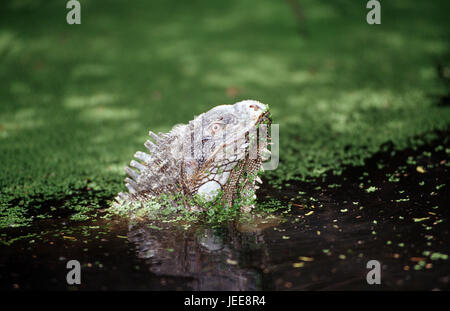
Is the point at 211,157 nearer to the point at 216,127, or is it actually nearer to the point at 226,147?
the point at 226,147

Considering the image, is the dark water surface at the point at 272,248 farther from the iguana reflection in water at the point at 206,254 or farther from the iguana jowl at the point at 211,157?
the iguana jowl at the point at 211,157

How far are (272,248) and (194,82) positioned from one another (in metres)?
7.26

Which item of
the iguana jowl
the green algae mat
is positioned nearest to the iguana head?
the iguana jowl

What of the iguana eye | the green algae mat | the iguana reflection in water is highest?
the green algae mat

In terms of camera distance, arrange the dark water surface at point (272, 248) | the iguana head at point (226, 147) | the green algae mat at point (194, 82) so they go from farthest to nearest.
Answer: the green algae mat at point (194, 82)
the iguana head at point (226, 147)
the dark water surface at point (272, 248)

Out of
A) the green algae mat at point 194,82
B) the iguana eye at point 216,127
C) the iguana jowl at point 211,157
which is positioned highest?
the green algae mat at point 194,82

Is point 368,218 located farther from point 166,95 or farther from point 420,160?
point 166,95

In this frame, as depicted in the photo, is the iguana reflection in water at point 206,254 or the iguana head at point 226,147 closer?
the iguana reflection in water at point 206,254

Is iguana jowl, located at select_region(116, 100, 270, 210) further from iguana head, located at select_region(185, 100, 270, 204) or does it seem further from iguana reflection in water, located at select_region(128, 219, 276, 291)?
iguana reflection in water, located at select_region(128, 219, 276, 291)

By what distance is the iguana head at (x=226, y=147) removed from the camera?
4.64 m

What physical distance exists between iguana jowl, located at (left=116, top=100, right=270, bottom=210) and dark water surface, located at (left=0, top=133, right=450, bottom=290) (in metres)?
0.39

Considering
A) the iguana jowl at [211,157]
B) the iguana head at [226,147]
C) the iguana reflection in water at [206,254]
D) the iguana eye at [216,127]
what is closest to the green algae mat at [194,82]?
the iguana jowl at [211,157]

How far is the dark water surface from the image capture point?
12.3ft

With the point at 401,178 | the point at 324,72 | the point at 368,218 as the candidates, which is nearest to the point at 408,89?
the point at 324,72
